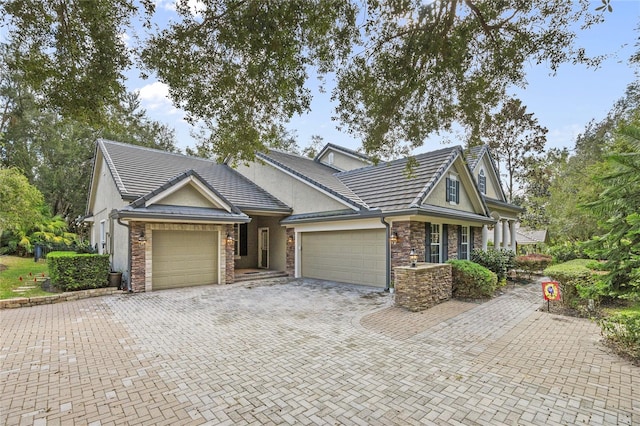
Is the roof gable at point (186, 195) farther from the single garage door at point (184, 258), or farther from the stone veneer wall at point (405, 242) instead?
the stone veneer wall at point (405, 242)

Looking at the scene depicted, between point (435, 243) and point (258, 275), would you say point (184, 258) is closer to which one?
point (258, 275)

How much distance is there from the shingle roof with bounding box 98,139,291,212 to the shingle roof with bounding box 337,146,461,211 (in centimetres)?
387

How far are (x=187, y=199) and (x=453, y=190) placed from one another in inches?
438

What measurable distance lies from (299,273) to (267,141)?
335 inches

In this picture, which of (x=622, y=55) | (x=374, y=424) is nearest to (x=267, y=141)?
(x=374, y=424)

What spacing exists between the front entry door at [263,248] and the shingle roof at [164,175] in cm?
192

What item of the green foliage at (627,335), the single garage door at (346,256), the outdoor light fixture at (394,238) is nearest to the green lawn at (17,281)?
the single garage door at (346,256)

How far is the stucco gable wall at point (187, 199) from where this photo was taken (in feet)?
37.9

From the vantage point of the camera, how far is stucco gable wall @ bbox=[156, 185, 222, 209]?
11.5 m


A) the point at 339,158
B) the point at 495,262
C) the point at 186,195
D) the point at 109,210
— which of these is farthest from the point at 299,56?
the point at 339,158

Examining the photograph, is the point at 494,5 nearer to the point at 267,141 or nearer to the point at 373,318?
the point at 267,141

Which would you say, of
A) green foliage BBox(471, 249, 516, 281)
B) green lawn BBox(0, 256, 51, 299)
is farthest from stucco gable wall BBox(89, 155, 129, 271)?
green foliage BBox(471, 249, 516, 281)

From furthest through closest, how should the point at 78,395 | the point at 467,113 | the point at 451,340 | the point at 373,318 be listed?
the point at 373,318
the point at 467,113
the point at 451,340
the point at 78,395

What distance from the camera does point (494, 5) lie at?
5.32m
